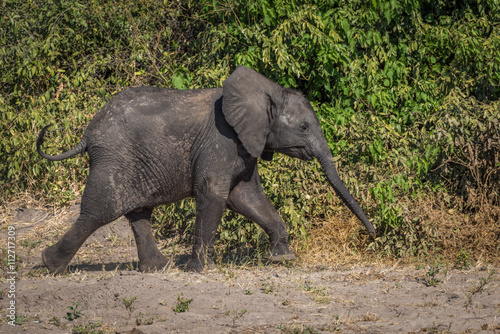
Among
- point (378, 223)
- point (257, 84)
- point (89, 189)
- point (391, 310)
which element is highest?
point (257, 84)

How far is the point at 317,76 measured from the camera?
941 cm

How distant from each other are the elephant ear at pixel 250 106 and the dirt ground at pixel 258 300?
1.40 meters

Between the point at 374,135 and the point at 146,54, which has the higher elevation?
the point at 146,54

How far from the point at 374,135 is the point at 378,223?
45.4 inches

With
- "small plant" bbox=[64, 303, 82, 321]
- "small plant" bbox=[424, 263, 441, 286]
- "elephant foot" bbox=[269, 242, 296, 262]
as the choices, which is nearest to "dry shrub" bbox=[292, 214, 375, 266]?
"elephant foot" bbox=[269, 242, 296, 262]

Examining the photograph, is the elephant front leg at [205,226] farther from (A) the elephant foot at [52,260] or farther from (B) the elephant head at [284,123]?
(A) the elephant foot at [52,260]

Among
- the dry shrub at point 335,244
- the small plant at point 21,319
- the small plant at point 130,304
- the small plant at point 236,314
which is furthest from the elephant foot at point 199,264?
the small plant at point 21,319

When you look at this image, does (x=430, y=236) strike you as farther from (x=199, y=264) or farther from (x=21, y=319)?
(x=21, y=319)

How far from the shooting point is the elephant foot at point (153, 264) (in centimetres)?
746

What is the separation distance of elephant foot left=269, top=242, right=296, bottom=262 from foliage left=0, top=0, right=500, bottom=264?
65cm

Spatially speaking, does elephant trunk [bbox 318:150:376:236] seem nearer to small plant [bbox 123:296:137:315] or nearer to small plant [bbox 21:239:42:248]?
small plant [bbox 123:296:137:315]

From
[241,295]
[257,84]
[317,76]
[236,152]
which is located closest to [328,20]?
[317,76]

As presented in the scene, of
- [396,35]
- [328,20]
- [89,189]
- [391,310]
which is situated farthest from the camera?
[396,35]

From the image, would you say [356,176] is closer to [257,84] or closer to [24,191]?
[257,84]
